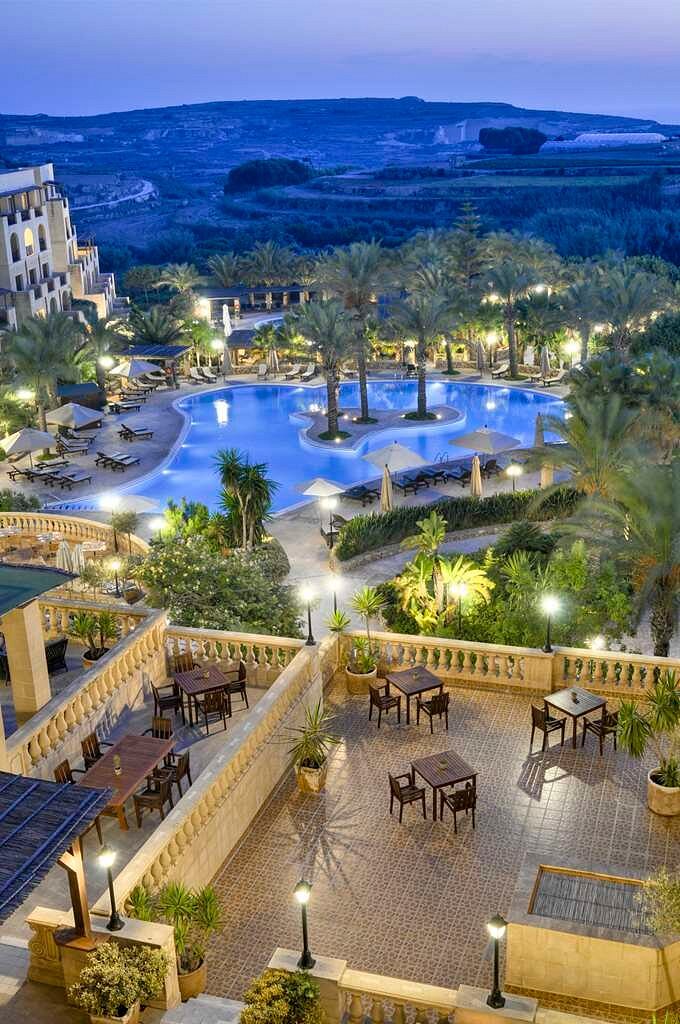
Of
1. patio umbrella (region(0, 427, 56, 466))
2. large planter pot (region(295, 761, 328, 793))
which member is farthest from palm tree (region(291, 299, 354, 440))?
large planter pot (region(295, 761, 328, 793))

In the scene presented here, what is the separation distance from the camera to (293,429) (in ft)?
149

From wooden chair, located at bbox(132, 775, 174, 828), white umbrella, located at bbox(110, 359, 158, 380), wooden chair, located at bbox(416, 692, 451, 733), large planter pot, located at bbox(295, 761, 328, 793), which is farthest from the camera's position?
white umbrella, located at bbox(110, 359, 158, 380)

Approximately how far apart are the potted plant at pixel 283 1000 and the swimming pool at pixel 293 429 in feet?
83.9

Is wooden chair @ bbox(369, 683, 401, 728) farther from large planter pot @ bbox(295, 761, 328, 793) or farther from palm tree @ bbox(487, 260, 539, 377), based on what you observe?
palm tree @ bbox(487, 260, 539, 377)

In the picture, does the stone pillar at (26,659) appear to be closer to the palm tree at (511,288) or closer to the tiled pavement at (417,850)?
the tiled pavement at (417,850)

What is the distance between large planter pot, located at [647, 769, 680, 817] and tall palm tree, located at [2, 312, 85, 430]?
33.4 m

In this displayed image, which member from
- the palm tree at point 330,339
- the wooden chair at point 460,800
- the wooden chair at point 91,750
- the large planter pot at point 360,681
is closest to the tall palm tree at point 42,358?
the palm tree at point 330,339

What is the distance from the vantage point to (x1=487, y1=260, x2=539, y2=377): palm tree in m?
50.6

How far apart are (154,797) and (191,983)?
3.20 meters

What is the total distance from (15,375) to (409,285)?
25647mm

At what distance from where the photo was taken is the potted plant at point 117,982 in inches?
327

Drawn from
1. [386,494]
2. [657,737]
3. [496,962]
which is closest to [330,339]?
[386,494]

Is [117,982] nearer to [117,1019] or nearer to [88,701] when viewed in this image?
[117,1019]

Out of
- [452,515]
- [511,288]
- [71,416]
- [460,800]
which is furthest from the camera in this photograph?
[511,288]
